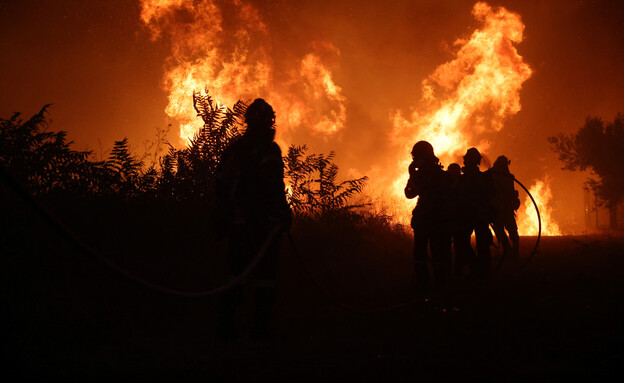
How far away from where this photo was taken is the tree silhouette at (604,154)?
38.1m

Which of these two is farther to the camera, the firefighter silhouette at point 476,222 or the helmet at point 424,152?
the firefighter silhouette at point 476,222

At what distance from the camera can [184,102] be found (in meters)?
11.8

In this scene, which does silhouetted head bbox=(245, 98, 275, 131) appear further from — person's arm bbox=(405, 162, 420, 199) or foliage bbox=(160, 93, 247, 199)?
person's arm bbox=(405, 162, 420, 199)

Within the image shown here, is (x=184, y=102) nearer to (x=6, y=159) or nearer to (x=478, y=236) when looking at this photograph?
(x=6, y=159)

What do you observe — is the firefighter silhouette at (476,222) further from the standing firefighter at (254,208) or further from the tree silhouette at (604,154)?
the tree silhouette at (604,154)

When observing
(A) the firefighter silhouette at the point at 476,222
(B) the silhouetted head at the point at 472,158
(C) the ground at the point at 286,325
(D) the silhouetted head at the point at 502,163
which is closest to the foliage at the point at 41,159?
(C) the ground at the point at 286,325

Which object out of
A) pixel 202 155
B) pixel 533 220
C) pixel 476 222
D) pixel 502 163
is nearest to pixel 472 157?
pixel 476 222

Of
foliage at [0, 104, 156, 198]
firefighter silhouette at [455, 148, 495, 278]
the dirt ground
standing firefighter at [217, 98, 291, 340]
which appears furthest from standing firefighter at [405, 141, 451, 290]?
foliage at [0, 104, 156, 198]

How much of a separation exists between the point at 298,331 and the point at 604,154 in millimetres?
42896

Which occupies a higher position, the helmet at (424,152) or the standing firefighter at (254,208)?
the helmet at (424,152)

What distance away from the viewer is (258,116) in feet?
16.4

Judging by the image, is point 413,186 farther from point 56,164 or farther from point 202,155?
point 56,164

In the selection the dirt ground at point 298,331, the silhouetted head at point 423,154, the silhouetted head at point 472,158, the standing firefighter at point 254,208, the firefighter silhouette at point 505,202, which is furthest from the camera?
the firefighter silhouette at point 505,202

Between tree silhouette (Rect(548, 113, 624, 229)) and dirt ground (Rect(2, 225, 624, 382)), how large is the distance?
122ft
